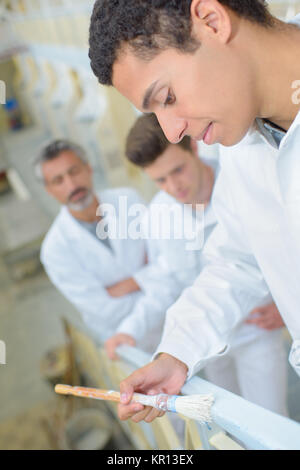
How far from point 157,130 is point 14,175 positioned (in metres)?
5.87

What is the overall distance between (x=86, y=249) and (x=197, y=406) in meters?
1.27

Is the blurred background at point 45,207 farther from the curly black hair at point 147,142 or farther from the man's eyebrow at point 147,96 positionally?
the man's eyebrow at point 147,96

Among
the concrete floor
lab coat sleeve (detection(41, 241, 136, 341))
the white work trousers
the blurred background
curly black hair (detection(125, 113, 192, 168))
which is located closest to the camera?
the white work trousers

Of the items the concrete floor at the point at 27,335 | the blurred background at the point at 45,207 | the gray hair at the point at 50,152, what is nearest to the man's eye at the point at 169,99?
the blurred background at the point at 45,207

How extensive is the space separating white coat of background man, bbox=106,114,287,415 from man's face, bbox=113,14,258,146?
0.70 meters

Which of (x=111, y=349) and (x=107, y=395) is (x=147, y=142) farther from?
(x=107, y=395)

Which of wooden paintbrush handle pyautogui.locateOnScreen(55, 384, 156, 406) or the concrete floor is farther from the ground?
wooden paintbrush handle pyautogui.locateOnScreen(55, 384, 156, 406)

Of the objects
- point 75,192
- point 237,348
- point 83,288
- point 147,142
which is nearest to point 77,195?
point 75,192

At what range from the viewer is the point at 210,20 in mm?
751

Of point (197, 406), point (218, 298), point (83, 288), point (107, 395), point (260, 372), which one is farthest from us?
point (83, 288)

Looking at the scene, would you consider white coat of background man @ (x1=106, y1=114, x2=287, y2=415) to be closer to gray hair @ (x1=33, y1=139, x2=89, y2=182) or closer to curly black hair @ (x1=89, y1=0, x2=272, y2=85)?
gray hair @ (x1=33, y1=139, x2=89, y2=182)

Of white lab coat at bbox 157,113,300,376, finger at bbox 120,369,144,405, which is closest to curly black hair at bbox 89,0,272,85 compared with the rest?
white lab coat at bbox 157,113,300,376

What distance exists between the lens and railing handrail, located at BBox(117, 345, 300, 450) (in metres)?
0.76

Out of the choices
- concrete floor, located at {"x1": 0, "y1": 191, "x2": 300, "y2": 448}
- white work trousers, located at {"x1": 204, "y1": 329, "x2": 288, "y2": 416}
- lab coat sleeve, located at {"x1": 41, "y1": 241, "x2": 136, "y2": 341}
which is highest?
white work trousers, located at {"x1": 204, "y1": 329, "x2": 288, "y2": 416}
